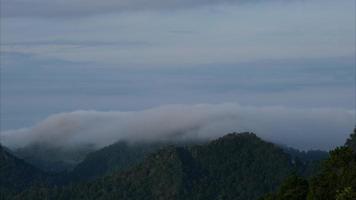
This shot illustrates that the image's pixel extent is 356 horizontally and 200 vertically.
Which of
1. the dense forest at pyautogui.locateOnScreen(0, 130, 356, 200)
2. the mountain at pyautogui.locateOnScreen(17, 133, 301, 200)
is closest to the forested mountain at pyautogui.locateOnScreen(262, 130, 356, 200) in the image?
the dense forest at pyautogui.locateOnScreen(0, 130, 356, 200)

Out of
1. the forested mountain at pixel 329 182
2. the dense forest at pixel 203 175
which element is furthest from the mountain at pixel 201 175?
the forested mountain at pixel 329 182

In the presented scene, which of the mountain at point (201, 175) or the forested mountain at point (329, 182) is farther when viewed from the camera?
the mountain at point (201, 175)

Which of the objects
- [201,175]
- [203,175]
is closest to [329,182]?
[203,175]

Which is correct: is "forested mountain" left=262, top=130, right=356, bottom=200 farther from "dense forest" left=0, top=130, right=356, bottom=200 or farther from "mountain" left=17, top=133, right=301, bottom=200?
"mountain" left=17, top=133, right=301, bottom=200

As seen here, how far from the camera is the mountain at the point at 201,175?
166125 mm

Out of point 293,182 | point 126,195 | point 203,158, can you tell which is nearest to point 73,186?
point 126,195

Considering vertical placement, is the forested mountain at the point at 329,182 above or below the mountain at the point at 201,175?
below

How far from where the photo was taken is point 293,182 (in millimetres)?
77500

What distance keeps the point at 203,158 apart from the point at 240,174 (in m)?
8.57

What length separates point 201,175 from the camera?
172 metres

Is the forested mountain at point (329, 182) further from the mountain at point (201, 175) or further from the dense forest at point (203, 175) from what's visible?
the mountain at point (201, 175)

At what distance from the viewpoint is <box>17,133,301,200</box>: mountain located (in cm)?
16612

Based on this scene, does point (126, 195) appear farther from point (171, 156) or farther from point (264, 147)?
point (264, 147)

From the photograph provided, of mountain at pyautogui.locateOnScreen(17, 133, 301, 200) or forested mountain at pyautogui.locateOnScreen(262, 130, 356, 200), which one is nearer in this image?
forested mountain at pyautogui.locateOnScreen(262, 130, 356, 200)
